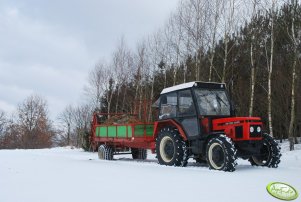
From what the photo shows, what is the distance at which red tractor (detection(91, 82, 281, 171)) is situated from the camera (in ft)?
35.0

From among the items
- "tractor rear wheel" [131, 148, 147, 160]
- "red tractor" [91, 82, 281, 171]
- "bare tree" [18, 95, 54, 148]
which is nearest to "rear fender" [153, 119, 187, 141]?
"red tractor" [91, 82, 281, 171]

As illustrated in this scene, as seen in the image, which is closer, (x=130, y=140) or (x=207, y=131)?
(x=207, y=131)

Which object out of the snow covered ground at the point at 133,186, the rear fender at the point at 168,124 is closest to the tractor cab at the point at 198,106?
the rear fender at the point at 168,124

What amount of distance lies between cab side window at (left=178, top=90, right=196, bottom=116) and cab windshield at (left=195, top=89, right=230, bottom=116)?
0.24 metres

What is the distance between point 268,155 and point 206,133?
1.87 metres

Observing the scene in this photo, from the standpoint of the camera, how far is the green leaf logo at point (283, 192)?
19.8 feet

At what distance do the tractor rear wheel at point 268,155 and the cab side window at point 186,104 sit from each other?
7.39ft

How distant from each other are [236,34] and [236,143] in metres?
14.7

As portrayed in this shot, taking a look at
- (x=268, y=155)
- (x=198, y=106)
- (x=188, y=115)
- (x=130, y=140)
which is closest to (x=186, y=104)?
(x=188, y=115)

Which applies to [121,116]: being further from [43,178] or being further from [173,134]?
[43,178]

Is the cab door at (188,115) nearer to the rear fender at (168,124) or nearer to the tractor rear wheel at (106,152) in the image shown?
the rear fender at (168,124)

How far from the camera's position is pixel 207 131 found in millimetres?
11516

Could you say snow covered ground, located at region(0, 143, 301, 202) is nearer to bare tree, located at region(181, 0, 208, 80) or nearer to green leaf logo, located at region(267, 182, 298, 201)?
green leaf logo, located at region(267, 182, 298, 201)

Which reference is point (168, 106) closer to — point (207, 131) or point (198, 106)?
point (198, 106)
